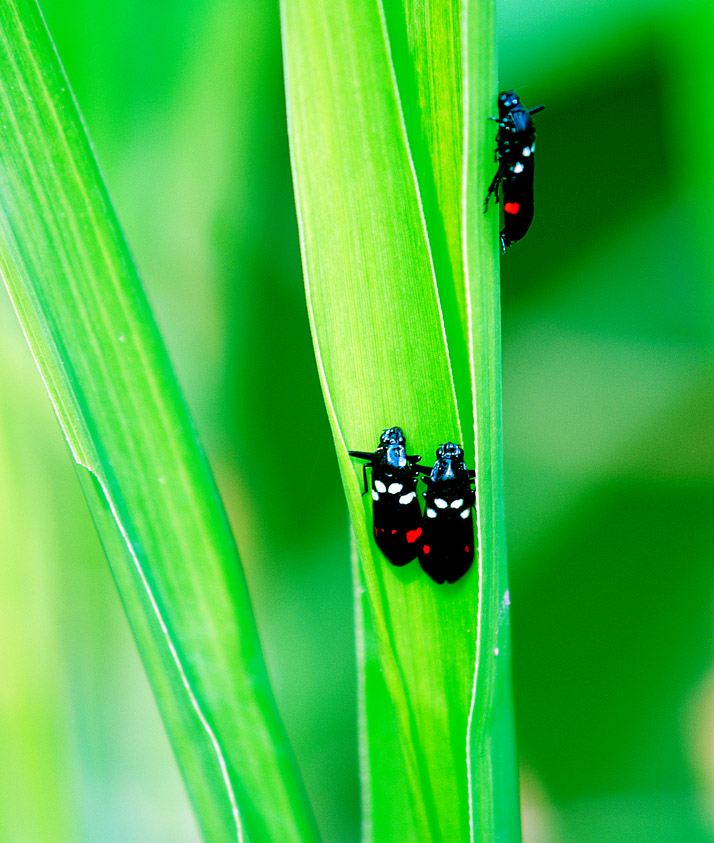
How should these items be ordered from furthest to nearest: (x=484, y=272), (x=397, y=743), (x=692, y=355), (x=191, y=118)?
(x=692, y=355) < (x=191, y=118) < (x=397, y=743) < (x=484, y=272)

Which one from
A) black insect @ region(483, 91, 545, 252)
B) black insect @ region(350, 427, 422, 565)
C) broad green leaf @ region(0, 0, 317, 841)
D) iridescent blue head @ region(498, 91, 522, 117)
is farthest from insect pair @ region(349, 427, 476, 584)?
iridescent blue head @ region(498, 91, 522, 117)

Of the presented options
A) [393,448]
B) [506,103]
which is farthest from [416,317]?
[506,103]

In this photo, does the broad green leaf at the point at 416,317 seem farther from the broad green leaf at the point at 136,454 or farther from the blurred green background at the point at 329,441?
the blurred green background at the point at 329,441

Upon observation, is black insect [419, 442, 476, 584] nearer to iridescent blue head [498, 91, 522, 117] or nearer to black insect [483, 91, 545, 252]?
black insect [483, 91, 545, 252]

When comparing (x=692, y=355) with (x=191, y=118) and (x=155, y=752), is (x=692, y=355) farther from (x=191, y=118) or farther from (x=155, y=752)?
(x=155, y=752)

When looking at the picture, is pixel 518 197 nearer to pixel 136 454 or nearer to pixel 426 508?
pixel 426 508

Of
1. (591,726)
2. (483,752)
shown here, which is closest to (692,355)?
(591,726)

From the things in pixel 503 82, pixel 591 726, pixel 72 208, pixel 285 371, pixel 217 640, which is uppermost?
pixel 503 82
